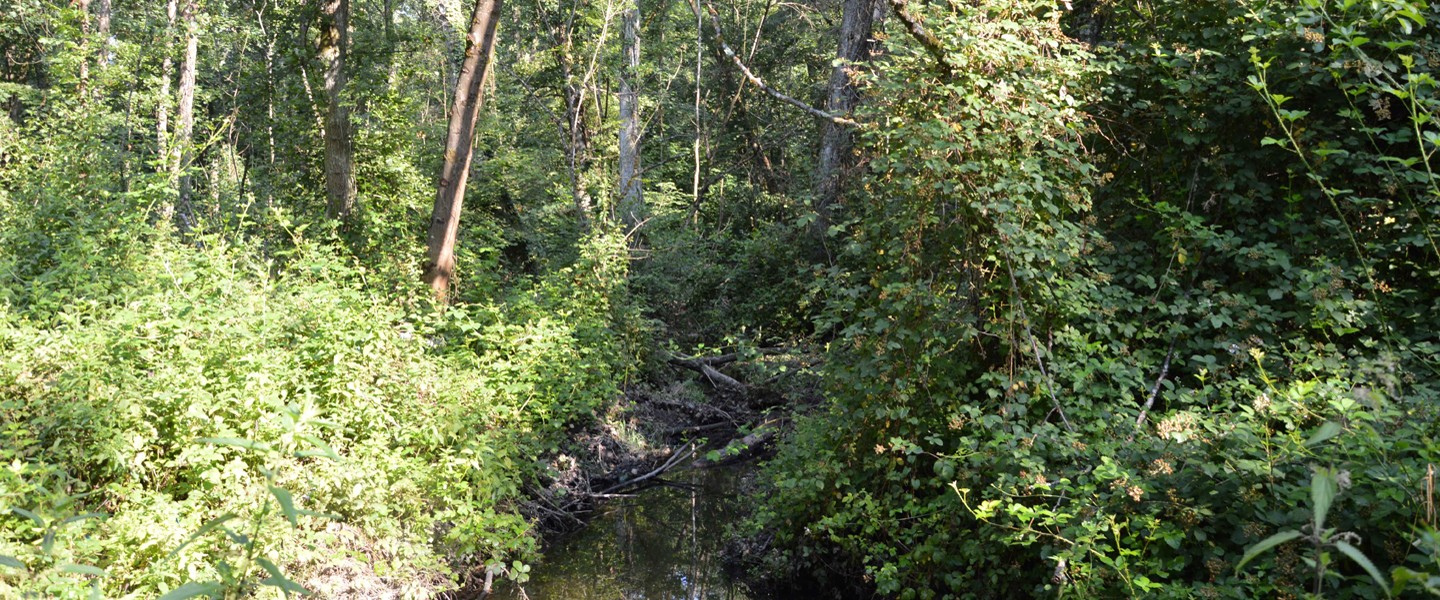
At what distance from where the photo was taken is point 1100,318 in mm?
4758

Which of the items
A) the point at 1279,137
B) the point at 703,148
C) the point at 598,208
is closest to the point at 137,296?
the point at 1279,137

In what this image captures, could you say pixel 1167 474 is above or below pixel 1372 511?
below

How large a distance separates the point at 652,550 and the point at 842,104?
6.47m

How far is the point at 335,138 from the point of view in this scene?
30.3 ft

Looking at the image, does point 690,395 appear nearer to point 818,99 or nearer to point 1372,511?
point 818,99

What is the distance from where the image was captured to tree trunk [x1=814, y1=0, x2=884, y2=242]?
10.8 metres

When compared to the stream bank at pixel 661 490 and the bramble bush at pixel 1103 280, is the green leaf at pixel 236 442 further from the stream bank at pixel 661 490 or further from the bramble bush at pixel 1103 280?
the stream bank at pixel 661 490

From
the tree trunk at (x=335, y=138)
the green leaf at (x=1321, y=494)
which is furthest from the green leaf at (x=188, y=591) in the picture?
the tree trunk at (x=335, y=138)

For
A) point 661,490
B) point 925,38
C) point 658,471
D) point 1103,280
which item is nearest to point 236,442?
point 925,38

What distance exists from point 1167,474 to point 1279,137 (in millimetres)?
2449

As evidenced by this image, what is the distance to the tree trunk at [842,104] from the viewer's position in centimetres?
1077

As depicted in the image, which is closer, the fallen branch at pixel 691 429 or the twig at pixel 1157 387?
the twig at pixel 1157 387

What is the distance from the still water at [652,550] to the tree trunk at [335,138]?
172 inches

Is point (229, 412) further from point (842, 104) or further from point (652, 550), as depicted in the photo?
point (842, 104)
